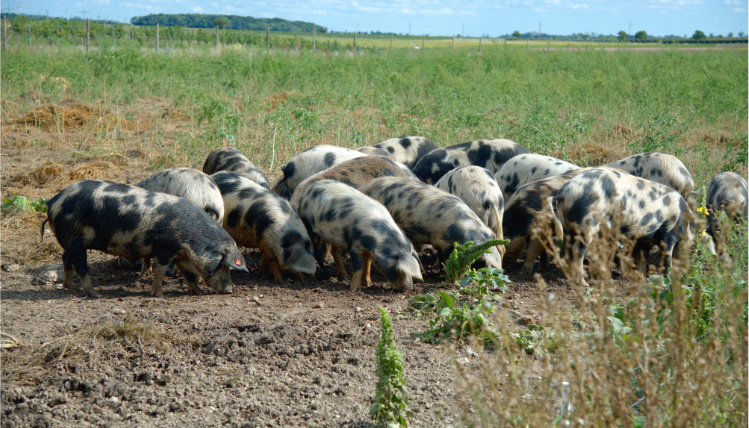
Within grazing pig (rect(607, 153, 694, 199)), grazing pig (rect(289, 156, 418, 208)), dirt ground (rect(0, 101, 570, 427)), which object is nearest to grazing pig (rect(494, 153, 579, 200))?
grazing pig (rect(607, 153, 694, 199))

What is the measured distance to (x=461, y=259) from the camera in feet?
19.2

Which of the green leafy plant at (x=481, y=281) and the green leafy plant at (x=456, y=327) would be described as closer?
the green leafy plant at (x=456, y=327)

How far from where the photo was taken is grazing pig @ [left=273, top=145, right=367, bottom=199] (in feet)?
29.1

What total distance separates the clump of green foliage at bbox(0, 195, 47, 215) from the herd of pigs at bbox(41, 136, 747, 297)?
5.46 feet

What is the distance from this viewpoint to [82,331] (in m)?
4.63

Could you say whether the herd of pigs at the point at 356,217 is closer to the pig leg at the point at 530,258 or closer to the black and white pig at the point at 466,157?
the pig leg at the point at 530,258

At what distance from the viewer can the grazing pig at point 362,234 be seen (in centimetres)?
606

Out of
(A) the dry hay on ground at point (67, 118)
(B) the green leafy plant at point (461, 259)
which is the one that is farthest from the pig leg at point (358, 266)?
(A) the dry hay on ground at point (67, 118)

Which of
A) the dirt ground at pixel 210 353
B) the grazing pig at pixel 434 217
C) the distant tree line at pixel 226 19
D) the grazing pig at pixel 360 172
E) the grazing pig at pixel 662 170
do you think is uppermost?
the distant tree line at pixel 226 19

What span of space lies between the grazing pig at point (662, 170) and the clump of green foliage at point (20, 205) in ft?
24.1

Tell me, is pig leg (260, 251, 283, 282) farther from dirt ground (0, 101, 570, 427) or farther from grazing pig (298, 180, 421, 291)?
grazing pig (298, 180, 421, 291)

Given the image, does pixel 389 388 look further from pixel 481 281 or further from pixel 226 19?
pixel 226 19

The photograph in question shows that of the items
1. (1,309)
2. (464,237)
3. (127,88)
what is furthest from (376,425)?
(127,88)

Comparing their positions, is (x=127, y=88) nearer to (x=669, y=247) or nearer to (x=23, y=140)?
(x=23, y=140)
